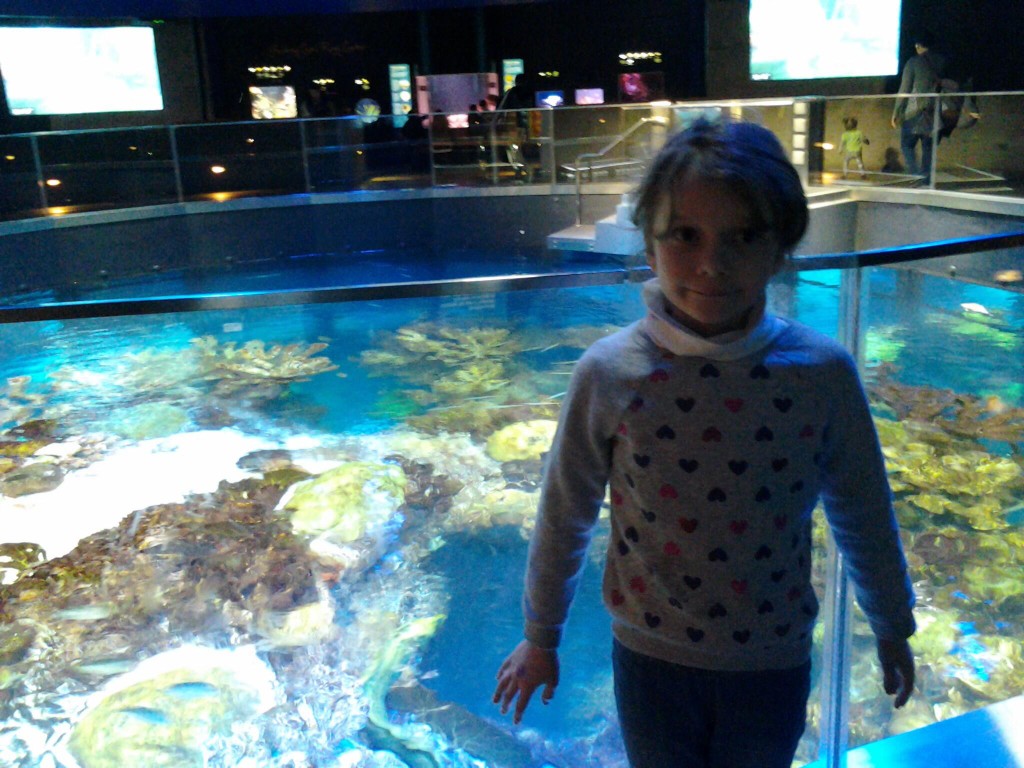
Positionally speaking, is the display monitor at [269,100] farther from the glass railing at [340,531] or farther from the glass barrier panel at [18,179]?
the glass railing at [340,531]

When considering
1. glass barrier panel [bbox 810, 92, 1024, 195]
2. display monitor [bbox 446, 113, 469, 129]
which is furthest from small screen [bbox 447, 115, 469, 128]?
Answer: glass barrier panel [bbox 810, 92, 1024, 195]

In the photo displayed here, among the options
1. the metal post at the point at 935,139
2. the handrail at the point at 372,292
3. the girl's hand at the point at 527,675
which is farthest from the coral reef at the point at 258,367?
the metal post at the point at 935,139

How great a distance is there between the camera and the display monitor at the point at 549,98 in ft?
49.3

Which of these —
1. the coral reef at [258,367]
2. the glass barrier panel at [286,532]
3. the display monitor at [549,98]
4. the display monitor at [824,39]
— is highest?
the display monitor at [824,39]

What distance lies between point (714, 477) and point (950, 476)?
1673 mm

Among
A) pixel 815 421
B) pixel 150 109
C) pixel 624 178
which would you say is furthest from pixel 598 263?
pixel 150 109

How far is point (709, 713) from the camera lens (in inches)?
44.1

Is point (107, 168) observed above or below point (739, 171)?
below

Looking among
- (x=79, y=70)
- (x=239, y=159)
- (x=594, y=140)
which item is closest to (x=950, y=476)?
(x=594, y=140)

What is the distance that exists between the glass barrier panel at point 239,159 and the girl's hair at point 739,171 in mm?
9780

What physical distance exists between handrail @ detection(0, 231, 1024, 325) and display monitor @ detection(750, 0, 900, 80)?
12.2 metres

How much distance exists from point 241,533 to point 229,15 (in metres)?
14.0

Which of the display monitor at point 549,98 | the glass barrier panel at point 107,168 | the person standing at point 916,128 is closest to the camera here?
the person standing at point 916,128

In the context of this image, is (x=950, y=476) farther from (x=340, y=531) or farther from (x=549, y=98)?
(x=549, y=98)
